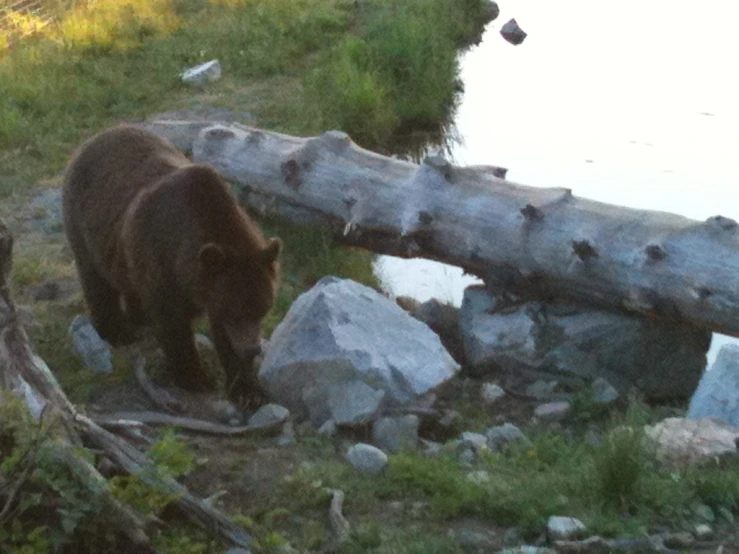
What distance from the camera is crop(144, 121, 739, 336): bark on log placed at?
660 centimetres

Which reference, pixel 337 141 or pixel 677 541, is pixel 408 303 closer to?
pixel 337 141

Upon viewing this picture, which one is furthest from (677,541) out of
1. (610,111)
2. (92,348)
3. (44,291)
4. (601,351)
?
(610,111)

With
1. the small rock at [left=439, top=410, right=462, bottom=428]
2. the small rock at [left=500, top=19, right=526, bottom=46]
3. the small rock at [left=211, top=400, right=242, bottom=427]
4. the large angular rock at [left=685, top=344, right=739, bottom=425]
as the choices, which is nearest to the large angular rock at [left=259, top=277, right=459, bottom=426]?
the small rock at [left=439, top=410, right=462, bottom=428]

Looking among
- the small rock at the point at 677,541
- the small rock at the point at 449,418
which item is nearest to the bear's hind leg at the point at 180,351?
the small rock at the point at 449,418

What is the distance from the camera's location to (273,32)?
13.8m

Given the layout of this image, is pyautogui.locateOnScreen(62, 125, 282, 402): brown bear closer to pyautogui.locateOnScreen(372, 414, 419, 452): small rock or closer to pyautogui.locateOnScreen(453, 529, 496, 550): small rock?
pyautogui.locateOnScreen(372, 414, 419, 452): small rock

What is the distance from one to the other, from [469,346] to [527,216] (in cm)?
85

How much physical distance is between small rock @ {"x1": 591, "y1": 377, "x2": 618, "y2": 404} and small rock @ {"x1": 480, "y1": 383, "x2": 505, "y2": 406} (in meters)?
0.48

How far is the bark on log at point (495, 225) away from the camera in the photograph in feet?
21.7

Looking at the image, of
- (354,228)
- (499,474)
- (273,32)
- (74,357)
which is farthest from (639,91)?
(499,474)

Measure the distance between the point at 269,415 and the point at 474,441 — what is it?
944 millimetres

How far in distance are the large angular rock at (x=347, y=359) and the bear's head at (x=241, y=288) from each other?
0.90ft

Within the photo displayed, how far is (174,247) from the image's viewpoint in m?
6.16

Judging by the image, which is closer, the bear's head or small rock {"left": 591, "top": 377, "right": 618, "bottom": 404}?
the bear's head
